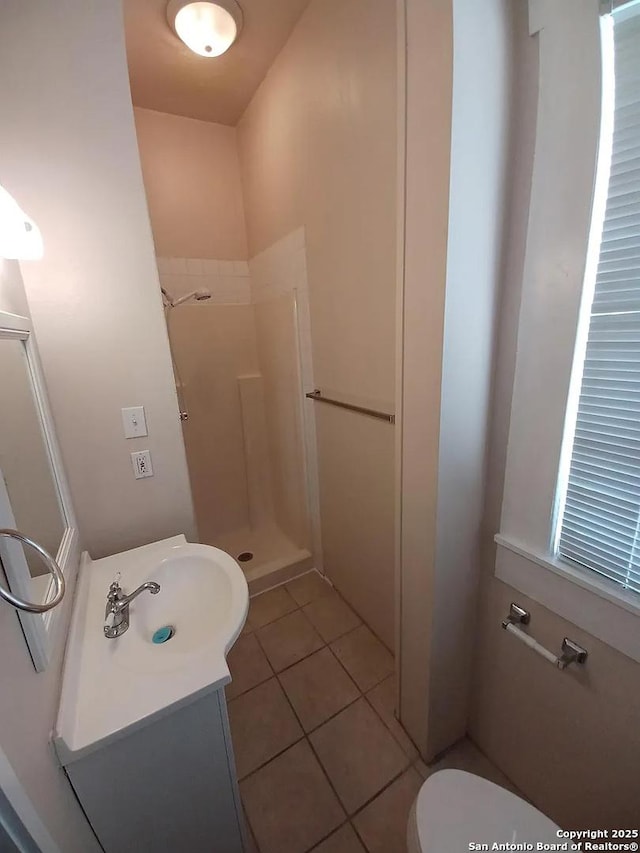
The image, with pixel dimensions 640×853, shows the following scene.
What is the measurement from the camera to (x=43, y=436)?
928 mm

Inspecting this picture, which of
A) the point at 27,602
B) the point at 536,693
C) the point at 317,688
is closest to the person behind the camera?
the point at 27,602

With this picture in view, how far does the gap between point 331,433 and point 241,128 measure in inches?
76.9

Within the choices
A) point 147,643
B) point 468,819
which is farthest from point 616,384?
point 147,643

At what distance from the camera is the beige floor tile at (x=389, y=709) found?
124 centimetres

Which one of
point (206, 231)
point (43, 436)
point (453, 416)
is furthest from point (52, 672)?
point (206, 231)

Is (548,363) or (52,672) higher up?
(548,363)

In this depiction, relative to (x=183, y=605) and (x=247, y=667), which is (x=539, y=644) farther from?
(x=247, y=667)

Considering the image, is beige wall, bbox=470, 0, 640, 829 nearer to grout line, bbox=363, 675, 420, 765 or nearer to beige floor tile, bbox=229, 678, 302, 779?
grout line, bbox=363, 675, 420, 765

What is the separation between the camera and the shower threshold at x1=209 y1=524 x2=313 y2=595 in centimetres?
205

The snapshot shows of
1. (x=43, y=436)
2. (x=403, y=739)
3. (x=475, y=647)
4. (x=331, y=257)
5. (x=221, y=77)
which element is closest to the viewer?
(x=43, y=436)

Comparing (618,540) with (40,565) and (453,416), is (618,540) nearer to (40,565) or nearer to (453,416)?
(453,416)

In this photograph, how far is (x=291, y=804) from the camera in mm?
1108

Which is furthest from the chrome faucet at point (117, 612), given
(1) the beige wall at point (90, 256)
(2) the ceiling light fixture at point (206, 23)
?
(2) the ceiling light fixture at point (206, 23)

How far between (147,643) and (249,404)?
5.55 ft
